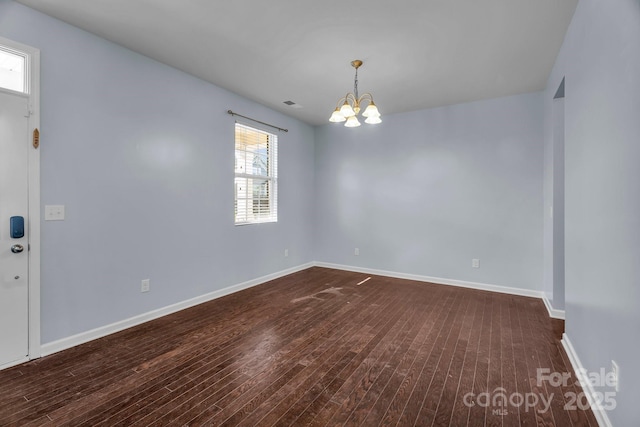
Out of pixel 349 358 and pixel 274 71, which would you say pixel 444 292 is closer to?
pixel 349 358

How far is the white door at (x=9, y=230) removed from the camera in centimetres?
226

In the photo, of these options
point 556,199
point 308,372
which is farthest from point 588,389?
point 556,199

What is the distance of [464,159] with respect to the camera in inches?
179

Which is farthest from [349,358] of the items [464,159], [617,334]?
[464,159]

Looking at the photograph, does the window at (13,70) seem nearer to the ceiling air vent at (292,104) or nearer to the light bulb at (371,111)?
the light bulb at (371,111)

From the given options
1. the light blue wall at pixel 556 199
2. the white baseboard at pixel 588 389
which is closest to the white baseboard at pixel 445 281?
the light blue wall at pixel 556 199

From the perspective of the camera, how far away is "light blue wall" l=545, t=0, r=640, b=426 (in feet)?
4.47

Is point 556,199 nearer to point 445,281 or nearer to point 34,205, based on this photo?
point 445,281

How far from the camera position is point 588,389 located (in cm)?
195

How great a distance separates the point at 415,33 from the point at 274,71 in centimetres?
161

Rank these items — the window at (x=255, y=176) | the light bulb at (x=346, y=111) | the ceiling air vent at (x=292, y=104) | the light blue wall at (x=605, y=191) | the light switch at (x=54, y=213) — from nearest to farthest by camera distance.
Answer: the light blue wall at (x=605, y=191) → the light switch at (x=54, y=213) → the light bulb at (x=346, y=111) → the window at (x=255, y=176) → the ceiling air vent at (x=292, y=104)

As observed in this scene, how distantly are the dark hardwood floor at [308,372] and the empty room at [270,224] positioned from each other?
0.02 m

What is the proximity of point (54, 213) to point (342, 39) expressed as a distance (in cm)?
294

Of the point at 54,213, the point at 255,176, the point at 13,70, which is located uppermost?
the point at 13,70
